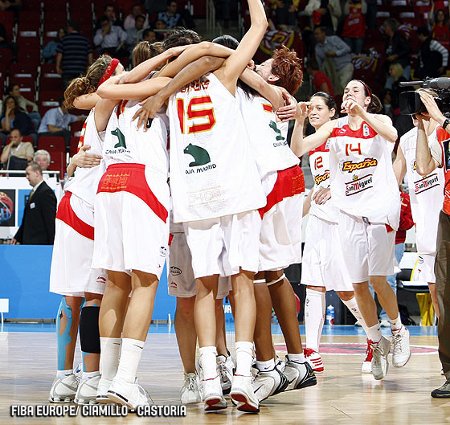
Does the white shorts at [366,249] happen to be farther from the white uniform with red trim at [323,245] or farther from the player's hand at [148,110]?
the player's hand at [148,110]

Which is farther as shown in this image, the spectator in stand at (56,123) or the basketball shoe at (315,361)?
the spectator in stand at (56,123)

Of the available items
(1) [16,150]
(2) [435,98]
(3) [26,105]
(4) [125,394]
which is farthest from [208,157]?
(3) [26,105]

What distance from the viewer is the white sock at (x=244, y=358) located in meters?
5.15

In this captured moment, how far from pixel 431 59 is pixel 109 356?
15439 mm

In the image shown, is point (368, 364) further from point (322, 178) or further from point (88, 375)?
point (88, 375)

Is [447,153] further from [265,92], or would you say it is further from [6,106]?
[6,106]

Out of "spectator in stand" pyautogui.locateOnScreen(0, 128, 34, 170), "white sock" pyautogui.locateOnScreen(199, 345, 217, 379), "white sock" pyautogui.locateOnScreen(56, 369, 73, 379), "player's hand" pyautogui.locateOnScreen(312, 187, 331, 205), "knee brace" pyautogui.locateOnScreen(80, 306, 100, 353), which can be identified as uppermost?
"spectator in stand" pyautogui.locateOnScreen(0, 128, 34, 170)

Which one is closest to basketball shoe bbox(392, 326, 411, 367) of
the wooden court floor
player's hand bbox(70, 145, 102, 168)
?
the wooden court floor

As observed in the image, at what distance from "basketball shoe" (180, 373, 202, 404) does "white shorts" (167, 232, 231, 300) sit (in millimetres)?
496

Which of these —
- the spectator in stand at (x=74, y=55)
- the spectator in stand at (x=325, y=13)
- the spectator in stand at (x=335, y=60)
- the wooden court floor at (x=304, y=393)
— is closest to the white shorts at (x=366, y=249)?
the wooden court floor at (x=304, y=393)

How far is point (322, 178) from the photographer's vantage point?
8562 millimetres

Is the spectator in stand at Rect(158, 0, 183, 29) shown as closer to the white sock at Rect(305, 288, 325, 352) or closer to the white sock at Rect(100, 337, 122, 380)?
the white sock at Rect(305, 288, 325, 352)

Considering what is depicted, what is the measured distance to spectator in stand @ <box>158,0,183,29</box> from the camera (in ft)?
65.1

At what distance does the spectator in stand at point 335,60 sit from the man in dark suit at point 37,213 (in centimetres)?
831
